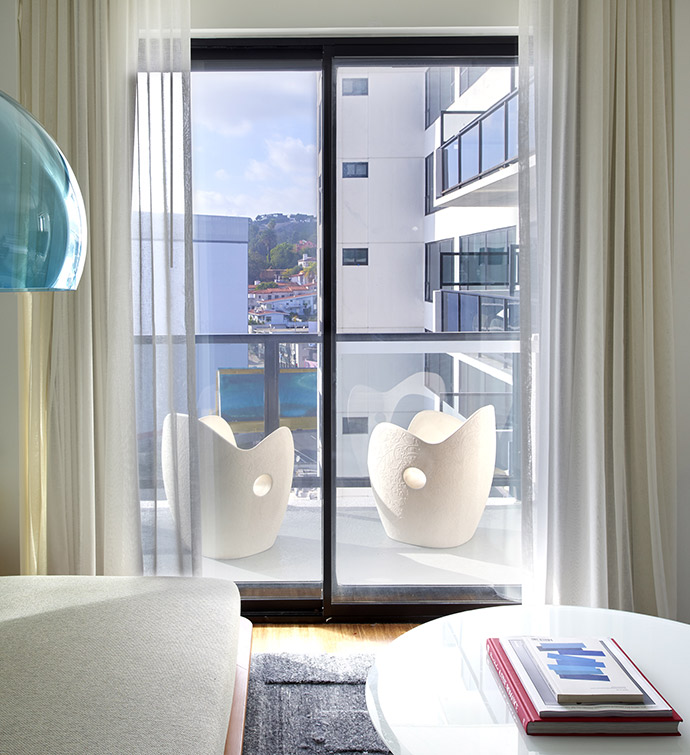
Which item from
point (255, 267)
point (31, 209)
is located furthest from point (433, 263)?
point (31, 209)

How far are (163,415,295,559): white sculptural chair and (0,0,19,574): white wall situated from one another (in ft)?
2.42

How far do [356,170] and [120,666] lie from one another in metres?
2.12

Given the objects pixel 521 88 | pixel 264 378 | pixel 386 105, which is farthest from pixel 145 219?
pixel 521 88

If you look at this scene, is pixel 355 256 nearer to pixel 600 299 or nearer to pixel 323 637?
pixel 600 299

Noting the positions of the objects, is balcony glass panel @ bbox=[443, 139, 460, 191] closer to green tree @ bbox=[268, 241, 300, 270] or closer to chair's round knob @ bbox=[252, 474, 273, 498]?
green tree @ bbox=[268, 241, 300, 270]

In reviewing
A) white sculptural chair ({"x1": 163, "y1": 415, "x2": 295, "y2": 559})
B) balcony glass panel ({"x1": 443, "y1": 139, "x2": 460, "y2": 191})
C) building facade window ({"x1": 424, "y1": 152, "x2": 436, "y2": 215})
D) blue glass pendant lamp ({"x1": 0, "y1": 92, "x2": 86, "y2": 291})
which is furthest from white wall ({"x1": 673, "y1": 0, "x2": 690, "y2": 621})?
blue glass pendant lamp ({"x1": 0, "y1": 92, "x2": 86, "y2": 291})

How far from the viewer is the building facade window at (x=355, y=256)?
10.3 ft

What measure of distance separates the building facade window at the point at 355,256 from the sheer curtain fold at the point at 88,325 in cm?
87

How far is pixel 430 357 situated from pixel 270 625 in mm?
1336

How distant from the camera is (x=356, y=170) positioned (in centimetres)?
311

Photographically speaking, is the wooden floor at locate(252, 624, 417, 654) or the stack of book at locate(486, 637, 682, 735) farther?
the wooden floor at locate(252, 624, 417, 654)

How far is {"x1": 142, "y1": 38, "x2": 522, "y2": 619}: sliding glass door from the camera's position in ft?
10.1

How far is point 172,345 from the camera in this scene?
296 centimetres

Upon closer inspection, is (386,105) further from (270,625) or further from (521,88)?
(270,625)
